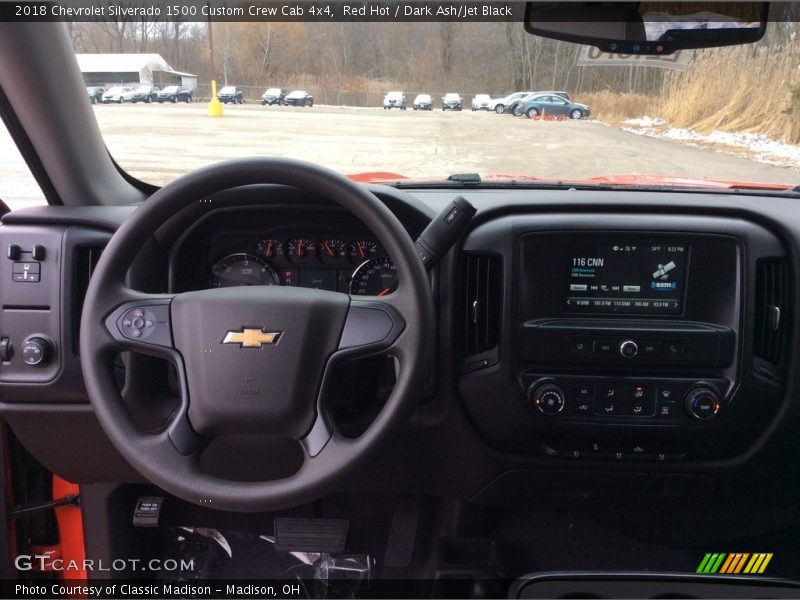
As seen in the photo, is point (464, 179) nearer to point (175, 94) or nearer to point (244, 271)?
point (244, 271)

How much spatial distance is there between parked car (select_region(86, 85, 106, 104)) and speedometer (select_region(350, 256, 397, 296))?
3.64ft

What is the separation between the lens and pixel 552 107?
2396 millimetres

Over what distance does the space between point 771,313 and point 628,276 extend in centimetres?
48

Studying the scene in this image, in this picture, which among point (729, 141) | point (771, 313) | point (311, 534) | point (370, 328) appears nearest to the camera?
point (370, 328)

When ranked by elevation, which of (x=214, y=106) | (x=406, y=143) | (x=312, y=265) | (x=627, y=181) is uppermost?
(x=214, y=106)

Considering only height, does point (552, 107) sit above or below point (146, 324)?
above

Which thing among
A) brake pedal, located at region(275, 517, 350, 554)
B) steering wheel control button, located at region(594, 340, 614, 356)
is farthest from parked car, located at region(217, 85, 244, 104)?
brake pedal, located at region(275, 517, 350, 554)

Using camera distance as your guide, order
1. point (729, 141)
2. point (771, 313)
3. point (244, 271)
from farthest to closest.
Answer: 1. point (729, 141)
2. point (244, 271)
3. point (771, 313)

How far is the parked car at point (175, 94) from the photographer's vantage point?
2434 millimetres

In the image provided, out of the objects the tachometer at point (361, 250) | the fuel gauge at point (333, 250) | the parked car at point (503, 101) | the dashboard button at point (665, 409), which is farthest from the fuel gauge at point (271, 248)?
the dashboard button at point (665, 409)

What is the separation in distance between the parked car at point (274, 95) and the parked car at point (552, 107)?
2.70 feet

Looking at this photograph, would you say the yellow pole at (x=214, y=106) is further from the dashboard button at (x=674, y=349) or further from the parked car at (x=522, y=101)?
the dashboard button at (x=674, y=349)

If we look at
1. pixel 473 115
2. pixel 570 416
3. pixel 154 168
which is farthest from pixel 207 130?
pixel 570 416

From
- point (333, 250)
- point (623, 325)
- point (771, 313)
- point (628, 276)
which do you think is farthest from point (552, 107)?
point (771, 313)
